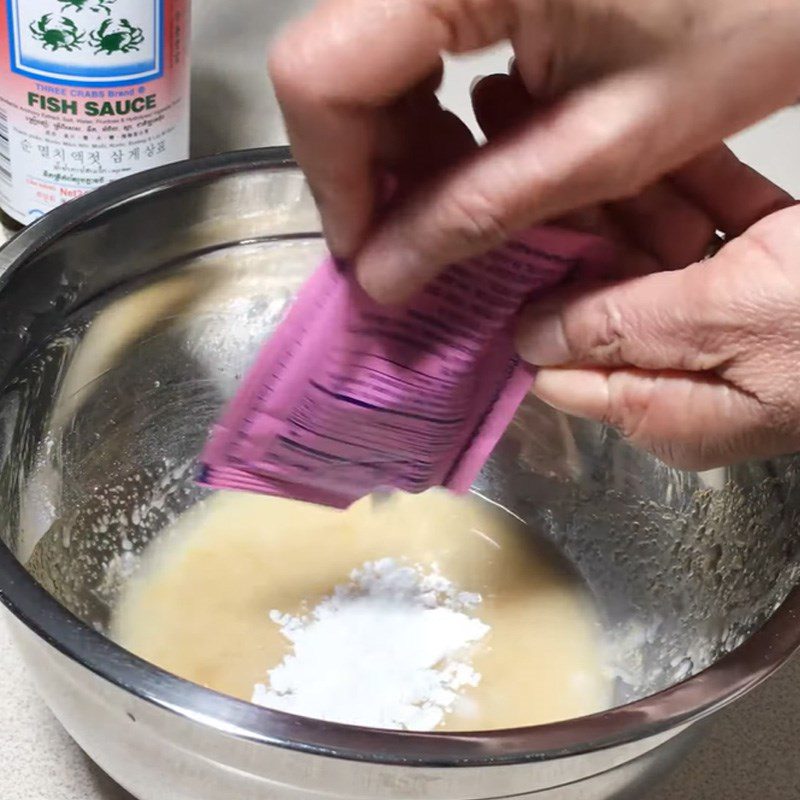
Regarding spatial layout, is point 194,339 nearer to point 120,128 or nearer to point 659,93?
point 120,128

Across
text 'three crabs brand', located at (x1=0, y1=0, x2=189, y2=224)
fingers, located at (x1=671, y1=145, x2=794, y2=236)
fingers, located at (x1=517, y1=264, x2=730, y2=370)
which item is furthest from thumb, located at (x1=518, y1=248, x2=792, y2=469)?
text 'three crabs brand', located at (x1=0, y1=0, x2=189, y2=224)

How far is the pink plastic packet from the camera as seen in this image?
1.53 ft

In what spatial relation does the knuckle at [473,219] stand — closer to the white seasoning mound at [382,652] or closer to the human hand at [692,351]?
the human hand at [692,351]

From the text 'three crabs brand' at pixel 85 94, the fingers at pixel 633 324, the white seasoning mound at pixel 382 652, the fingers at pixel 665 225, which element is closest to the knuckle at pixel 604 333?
the fingers at pixel 633 324

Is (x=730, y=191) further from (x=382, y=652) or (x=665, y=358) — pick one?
(x=382, y=652)

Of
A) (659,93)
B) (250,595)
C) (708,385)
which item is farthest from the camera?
(250,595)

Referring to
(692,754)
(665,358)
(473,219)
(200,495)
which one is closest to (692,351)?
(665,358)

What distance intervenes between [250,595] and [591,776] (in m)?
0.31

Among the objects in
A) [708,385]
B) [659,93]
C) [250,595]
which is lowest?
[250,595]

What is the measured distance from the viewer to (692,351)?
42cm

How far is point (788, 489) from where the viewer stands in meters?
0.55

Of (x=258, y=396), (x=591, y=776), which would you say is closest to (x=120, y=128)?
(x=258, y=396)

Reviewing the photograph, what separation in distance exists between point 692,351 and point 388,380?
5.6 inches

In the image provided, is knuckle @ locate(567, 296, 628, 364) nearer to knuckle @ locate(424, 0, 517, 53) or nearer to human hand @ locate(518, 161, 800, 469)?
human hand @ locate(518, 161, 800, 469)
